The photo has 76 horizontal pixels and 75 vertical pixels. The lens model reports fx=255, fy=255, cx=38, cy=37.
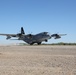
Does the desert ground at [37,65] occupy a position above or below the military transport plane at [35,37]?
below

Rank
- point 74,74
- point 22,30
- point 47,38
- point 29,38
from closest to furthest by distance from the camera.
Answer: point 74,74, point 47,38, point 29,38, point 22,30

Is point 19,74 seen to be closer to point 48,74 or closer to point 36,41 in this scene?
point 48,74

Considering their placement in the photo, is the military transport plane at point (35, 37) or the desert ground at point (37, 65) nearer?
the desert ground at point (37, 65)

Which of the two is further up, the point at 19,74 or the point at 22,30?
the point at 22,30

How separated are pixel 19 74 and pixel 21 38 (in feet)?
277

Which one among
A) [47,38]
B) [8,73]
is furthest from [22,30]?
[8,73]

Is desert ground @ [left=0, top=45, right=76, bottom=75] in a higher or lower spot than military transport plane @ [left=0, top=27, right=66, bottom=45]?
lower

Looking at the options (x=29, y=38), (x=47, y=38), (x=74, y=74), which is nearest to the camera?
(x=74, y=74)

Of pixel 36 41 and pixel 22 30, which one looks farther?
pixel 22 30

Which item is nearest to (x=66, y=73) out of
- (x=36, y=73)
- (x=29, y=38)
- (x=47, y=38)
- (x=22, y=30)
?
(x=36, y=73)

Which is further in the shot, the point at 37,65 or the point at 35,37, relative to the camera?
the point at 35,37

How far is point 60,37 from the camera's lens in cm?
9869

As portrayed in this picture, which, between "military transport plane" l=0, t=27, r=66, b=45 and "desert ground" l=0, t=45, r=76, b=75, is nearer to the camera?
"desert ground" l=0, t=45, r=76, b=75

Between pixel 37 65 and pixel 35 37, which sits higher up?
pixel 35 37
